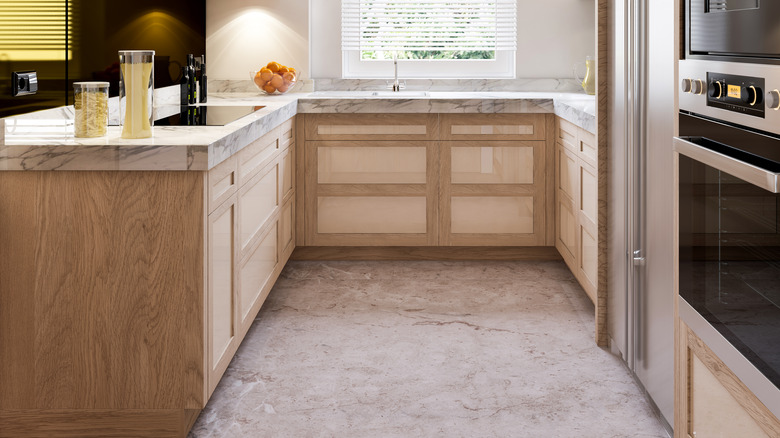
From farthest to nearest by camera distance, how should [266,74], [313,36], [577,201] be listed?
[313,36] < [266,74] < [577,201]

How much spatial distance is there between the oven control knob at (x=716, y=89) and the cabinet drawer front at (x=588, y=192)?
156 centimetres

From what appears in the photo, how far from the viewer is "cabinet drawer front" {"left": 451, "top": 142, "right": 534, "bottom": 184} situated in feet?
13.4

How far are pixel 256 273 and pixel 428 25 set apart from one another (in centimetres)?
240

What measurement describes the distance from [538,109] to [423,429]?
7.35 feet

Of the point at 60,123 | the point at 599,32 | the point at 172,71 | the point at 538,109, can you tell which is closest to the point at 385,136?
the point at 538,109

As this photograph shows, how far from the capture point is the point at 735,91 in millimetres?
1377

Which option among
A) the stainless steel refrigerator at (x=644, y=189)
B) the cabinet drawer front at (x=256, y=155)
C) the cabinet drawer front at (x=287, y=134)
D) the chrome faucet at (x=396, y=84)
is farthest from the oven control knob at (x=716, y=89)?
the chrome faucet at (x=396, y=84)

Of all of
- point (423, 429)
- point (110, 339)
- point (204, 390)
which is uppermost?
point (110, 339)

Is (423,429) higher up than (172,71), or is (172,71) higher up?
(172,71)

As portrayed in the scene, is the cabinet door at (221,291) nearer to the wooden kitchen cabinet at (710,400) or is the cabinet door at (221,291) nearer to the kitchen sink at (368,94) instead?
the wooden kitchen cabinet at (710,400)

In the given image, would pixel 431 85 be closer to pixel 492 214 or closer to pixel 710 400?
pixel 492 214

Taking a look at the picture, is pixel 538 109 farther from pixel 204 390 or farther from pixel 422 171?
pixel 204 390

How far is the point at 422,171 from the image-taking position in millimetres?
4129

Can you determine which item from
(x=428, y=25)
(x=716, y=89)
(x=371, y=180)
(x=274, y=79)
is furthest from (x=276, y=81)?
(x=716, y=89)
